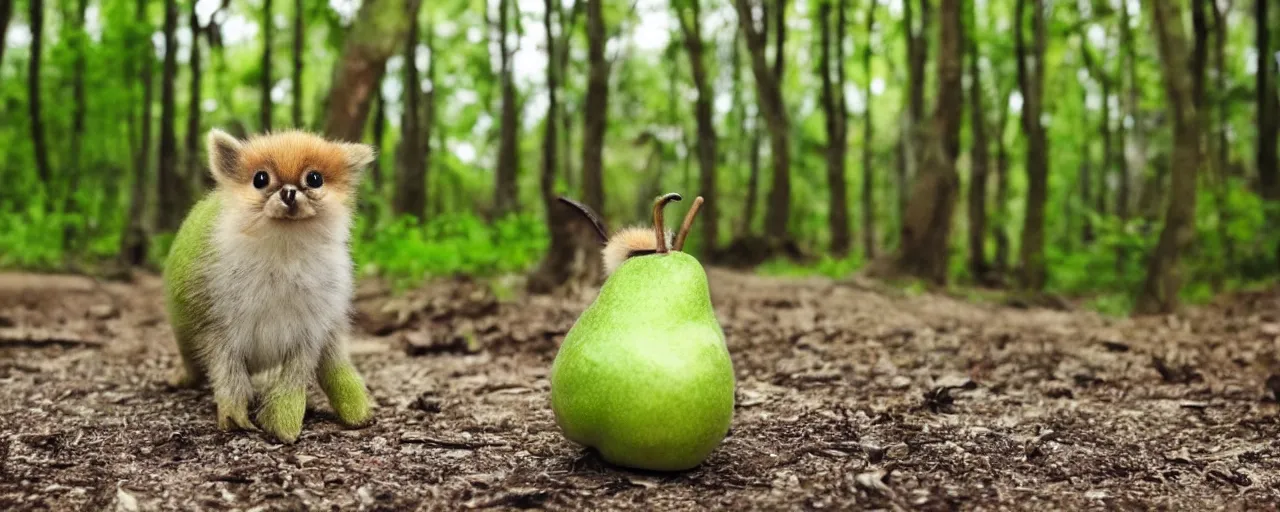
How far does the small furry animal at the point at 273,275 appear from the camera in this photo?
3.21 metres

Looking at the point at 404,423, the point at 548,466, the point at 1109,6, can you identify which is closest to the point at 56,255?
the point at 404,423

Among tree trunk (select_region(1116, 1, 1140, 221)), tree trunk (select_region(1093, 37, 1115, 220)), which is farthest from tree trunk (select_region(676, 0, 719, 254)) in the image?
tree trunk (select_region(1093, 37, 1115, 220))

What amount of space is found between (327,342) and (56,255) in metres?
10.2

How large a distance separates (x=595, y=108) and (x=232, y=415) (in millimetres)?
6434

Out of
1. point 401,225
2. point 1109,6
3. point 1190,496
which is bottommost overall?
point 1190,496

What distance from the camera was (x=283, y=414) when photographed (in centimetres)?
336

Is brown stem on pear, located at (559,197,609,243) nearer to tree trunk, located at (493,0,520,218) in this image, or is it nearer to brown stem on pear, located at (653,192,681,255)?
brown stem on pear, located at (653,192,681,255)

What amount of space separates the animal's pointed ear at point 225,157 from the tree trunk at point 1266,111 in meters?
13.7

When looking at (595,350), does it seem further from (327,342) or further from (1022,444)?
(1022,444)

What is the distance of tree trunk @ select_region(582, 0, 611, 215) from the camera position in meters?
9.27

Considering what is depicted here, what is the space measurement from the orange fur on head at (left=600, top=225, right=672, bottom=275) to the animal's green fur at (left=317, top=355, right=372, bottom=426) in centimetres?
125

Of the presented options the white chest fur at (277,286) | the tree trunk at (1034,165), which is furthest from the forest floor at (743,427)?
the tree trunk at (1034,165)

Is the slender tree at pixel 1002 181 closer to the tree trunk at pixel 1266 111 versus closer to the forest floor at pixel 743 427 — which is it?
the tree trunk at pixel 1266 111

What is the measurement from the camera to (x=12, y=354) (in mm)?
5336
